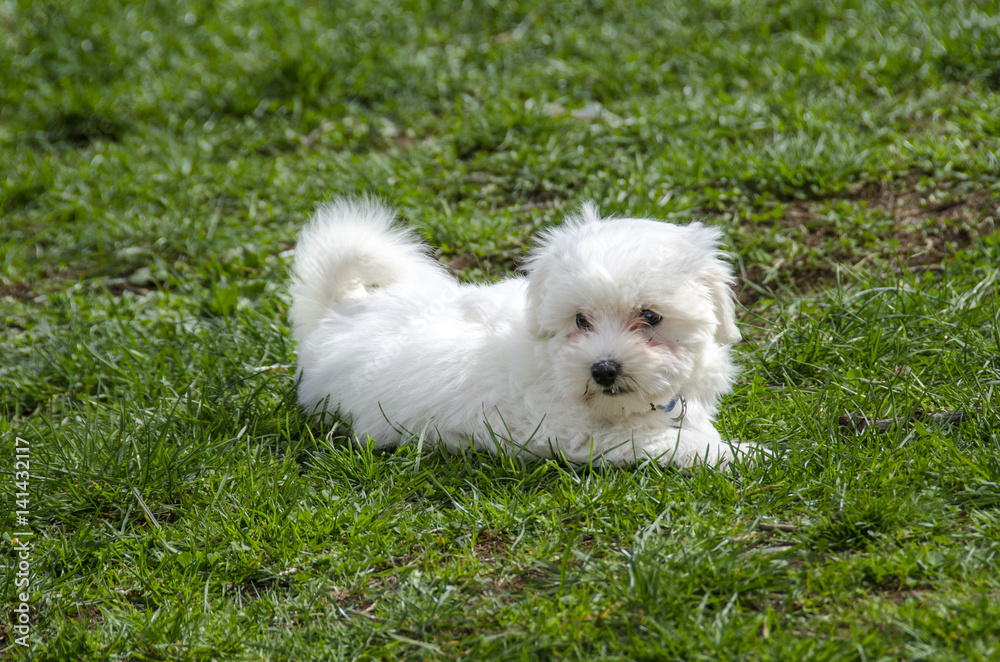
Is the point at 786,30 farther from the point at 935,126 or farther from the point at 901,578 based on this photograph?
the point at 901,578

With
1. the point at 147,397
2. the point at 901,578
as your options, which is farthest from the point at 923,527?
the point at 147,397

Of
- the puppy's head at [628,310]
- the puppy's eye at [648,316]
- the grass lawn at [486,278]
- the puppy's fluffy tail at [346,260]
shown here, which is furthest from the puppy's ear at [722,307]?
the puppy's fluffy tail at [346,260]

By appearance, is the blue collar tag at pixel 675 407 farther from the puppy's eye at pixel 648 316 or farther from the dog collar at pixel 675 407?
the puppy's eye at pixel 648 316

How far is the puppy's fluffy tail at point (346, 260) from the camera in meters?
3.33

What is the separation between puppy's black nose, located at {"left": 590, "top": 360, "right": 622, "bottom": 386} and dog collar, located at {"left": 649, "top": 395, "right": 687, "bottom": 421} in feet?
0.91

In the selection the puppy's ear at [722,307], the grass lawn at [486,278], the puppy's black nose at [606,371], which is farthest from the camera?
the puppy's ear at [722,307]

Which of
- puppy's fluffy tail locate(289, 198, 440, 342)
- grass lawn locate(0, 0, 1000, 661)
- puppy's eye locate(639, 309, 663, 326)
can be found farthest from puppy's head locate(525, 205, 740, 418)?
puppy's fluffy tail locate(289, 198, 440, 342)

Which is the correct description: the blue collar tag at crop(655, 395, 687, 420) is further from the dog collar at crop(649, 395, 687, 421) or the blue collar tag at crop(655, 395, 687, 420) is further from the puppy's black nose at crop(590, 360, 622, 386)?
the puppy's black nose at crop(590, 360, 622, 386)

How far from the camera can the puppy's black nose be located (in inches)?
101

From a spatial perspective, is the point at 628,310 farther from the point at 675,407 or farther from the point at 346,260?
the point at 346,260

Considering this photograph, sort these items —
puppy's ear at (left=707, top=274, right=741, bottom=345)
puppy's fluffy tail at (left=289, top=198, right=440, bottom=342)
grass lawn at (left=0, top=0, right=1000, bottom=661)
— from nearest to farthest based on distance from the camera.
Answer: grass lawn at (left=0, top=0, right=1000, bottom=661) → puppy's ear at (left=707, top=274, right=741, bottom=345) → puppy's fluffy tail at (left=289, top=198, right=440, bottom=342)

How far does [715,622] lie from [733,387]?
1344mm

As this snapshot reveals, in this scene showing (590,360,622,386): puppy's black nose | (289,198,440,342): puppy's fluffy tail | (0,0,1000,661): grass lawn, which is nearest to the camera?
(0,0,1000,661): grass lawn

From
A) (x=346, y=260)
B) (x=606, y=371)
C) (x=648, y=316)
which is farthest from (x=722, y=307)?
(x=346, y=260)
